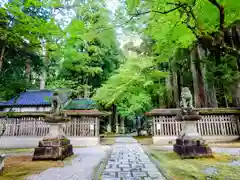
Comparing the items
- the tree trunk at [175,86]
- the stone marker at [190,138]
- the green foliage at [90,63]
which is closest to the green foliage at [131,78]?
the tree trunk at [175,86]

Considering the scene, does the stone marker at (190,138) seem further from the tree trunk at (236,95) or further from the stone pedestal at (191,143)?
the tree trunk at (236,95)

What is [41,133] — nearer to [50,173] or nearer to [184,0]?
[50,173]

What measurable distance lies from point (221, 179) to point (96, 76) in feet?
67.3

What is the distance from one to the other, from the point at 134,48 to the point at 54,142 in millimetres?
14205

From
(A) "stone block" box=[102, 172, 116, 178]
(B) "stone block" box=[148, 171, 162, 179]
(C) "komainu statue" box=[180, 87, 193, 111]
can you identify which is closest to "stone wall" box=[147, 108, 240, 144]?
(C) "komainu statue" box=[180, 87, 193, 111]

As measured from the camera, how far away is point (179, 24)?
15.1 feet

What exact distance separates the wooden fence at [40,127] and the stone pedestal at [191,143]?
7902 millimetres

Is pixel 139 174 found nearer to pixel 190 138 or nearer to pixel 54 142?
pixel 190 138

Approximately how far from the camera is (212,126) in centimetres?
1220

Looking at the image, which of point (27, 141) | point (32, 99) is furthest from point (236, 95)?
point (32, 99)

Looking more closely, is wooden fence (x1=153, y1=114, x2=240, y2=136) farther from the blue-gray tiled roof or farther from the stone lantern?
the blue-gray tiled roof

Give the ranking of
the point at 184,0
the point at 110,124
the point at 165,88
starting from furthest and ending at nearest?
1. the point at 110,124
2. the point at 165,88
3. the point at 184,0

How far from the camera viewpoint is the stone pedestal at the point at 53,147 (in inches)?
245

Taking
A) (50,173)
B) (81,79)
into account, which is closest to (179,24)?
(50,173)
